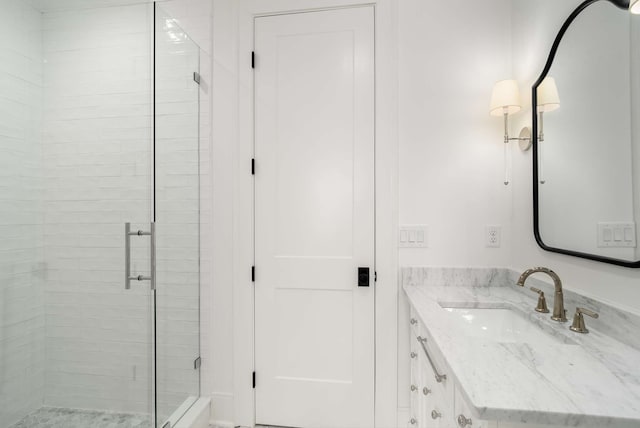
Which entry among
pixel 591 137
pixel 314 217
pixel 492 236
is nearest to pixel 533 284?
pixel 492 236

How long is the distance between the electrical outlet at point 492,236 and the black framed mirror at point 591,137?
0.75 feet

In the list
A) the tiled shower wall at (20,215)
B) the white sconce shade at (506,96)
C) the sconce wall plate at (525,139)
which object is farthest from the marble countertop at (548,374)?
the tiled shower wall at (20,215)

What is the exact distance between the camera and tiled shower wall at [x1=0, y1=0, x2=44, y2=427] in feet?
3.99

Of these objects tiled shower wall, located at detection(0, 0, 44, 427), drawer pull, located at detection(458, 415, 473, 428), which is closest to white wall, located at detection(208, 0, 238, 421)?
tiled shower wall, located at detection(0, 0, 44, 427)

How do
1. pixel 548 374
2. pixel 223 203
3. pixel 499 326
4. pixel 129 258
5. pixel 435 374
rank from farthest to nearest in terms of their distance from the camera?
pixel 223 203, pixel 129 258, pixel 499 326, pixel 435 374, pixel 548 374

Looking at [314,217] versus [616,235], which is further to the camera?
[314,217]

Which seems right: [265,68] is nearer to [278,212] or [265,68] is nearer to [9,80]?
[278,212]

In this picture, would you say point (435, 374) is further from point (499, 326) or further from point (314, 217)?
point (314, 217)

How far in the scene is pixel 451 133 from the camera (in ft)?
5.49

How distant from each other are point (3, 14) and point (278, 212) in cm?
145

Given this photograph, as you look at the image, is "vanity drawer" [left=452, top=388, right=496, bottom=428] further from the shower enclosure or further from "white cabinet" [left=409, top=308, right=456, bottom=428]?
the shower enclosure

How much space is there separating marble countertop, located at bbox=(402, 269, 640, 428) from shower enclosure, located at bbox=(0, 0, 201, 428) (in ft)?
4.54

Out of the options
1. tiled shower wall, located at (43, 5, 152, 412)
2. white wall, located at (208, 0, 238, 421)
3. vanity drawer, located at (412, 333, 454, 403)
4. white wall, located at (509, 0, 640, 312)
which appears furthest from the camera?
white wall, located at (208, 0, 238, 421)

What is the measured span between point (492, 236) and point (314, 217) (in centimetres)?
102
